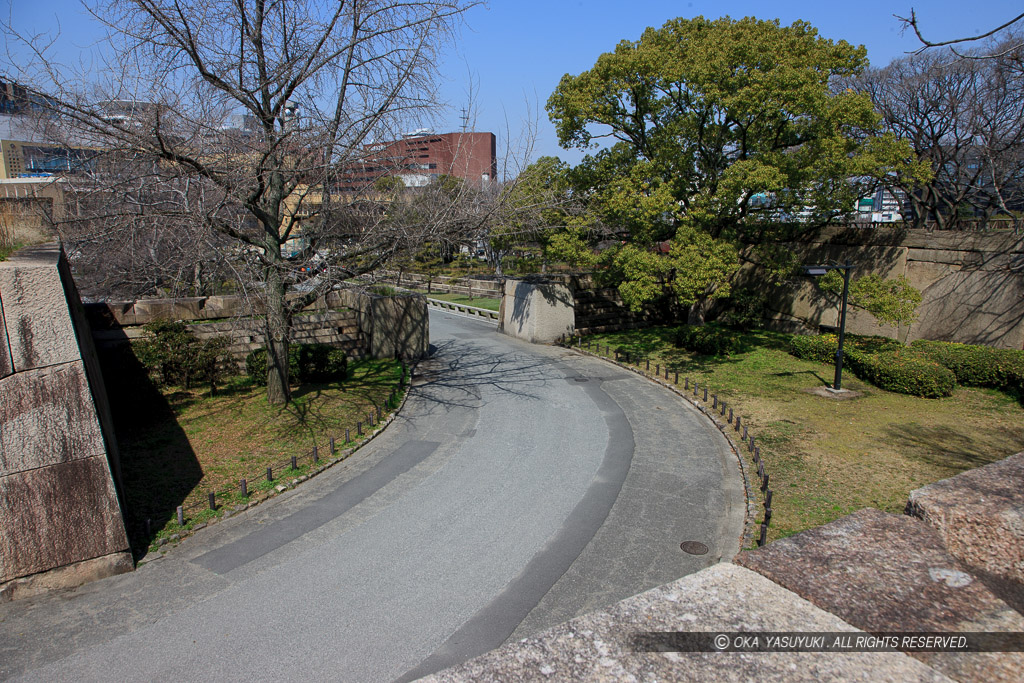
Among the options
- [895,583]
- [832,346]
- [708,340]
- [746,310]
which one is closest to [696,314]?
[708,340]

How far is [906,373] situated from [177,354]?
19.4 meters

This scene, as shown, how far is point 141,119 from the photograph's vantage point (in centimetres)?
1078

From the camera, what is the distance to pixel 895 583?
3.84 m

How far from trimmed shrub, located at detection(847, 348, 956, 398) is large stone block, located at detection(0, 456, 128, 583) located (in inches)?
713

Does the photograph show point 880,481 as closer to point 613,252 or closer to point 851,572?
point 851,572

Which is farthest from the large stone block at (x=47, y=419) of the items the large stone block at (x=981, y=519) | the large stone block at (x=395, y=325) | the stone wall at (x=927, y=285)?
the stone wall at (x=927, y=285)

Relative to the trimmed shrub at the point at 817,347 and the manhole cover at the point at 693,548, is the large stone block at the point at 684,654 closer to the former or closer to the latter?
the manhole cover at the point at 693,548

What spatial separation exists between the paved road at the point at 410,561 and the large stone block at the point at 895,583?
3540mm

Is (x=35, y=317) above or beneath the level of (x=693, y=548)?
above

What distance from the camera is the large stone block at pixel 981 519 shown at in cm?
421

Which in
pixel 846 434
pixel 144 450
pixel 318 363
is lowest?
pixel 144 450

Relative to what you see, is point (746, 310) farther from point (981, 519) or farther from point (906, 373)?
point (981, 519)

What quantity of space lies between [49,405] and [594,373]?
14692 millimetres

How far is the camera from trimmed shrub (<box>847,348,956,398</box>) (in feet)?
51.1
